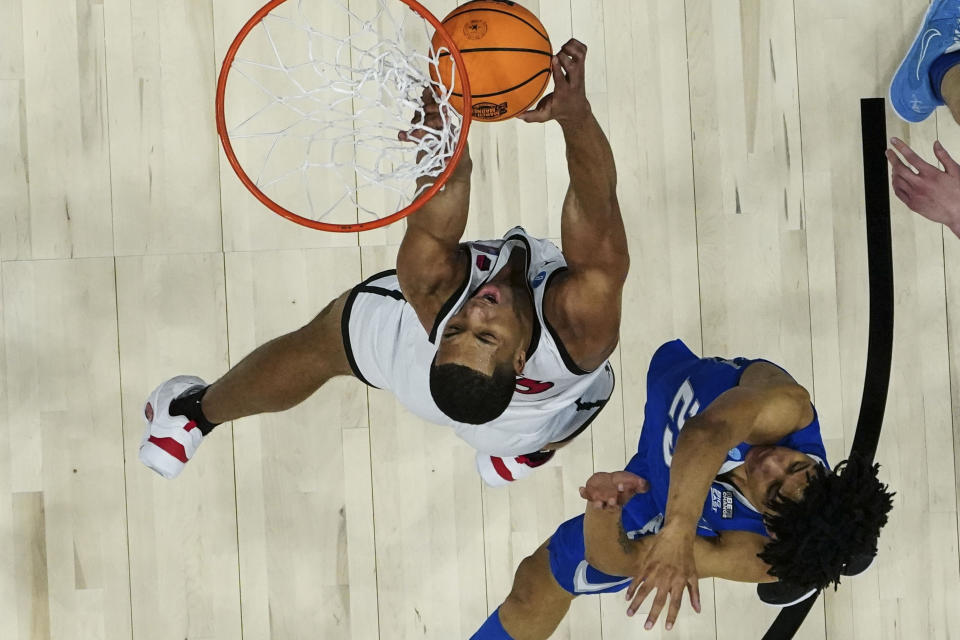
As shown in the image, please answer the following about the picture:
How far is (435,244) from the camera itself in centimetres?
177

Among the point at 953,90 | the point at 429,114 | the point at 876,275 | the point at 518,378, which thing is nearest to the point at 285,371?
the point at 518,378

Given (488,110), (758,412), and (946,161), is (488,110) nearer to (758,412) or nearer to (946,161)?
(758,412)

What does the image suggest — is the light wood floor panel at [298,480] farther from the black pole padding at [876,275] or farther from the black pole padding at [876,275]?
the black pole padding at [876,275]

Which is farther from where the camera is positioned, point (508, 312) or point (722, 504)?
point (722, 504)

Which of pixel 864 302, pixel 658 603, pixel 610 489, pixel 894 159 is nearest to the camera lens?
pixel 658 603

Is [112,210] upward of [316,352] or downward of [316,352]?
upward

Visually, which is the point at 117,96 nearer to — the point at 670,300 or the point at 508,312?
the point at 508,312

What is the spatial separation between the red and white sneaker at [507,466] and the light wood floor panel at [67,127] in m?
1.30

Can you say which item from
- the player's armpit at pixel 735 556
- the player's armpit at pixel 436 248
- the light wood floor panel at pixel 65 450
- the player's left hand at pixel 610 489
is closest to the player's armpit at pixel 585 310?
the player's armpit at pixel 436 248

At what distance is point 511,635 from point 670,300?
1.09 metres

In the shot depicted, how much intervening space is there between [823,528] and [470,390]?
76 centimetres

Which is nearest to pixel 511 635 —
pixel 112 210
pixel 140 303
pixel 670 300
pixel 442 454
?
pixel 442 454

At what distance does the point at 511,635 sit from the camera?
2314mm

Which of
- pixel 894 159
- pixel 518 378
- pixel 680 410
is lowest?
pixel 680 410
